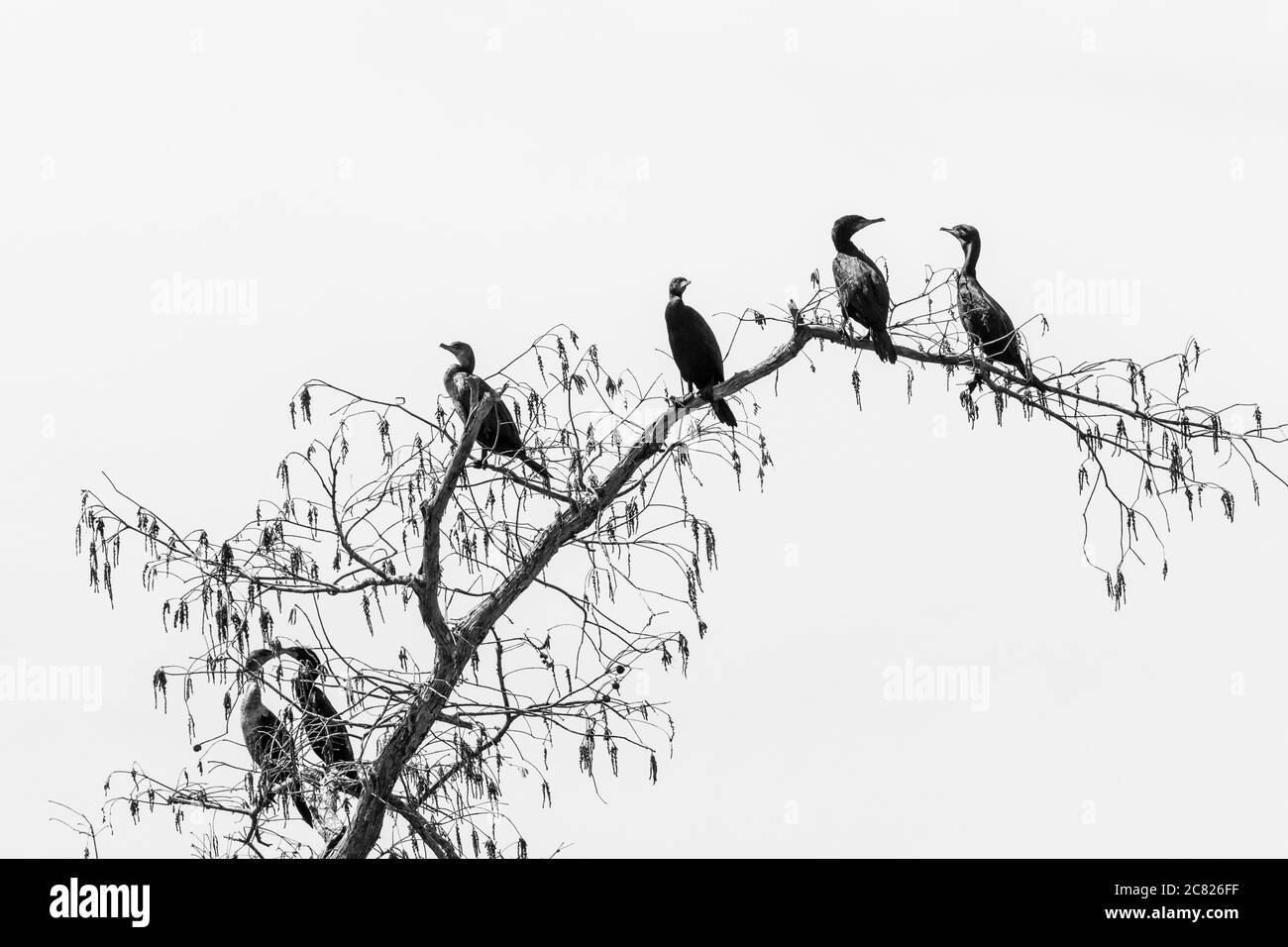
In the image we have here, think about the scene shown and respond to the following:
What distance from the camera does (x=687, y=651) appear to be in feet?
19.3

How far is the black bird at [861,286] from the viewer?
7090 millimetres

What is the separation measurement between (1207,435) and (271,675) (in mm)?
3623

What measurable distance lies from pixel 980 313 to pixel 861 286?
4.32ft

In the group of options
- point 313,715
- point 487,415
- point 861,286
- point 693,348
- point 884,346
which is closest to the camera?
point 313,715

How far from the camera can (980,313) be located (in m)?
8.82

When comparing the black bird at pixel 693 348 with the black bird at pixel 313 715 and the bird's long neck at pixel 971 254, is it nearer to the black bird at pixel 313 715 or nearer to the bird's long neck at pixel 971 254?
the bird's long neck at pixel 971 254

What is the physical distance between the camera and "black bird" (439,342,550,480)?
6.56 m

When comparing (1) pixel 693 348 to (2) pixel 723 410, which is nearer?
(2) pixel 723 410

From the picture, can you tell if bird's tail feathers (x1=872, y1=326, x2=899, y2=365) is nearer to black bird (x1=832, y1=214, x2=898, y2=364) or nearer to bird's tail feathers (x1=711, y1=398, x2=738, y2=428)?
black bird (x1=832, y1=214, x2=898, y2=364)

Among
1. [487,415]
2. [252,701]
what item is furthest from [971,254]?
[252,701]

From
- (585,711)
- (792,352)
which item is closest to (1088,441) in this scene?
(792,352)

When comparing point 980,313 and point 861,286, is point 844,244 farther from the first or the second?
point 861,286

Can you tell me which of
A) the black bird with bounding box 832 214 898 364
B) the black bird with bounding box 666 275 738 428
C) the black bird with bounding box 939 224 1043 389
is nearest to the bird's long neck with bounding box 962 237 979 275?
the black bird with bounding box 939 224 1043 389

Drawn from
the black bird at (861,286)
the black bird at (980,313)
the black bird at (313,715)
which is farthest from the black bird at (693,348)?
the black bird at (313,715)
